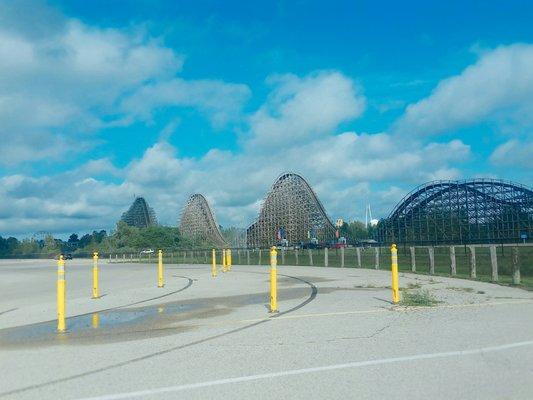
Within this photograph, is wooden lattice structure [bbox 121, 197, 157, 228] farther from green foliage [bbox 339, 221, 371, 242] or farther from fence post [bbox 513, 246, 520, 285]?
fence post [bbox 513, 246, 520, 285]

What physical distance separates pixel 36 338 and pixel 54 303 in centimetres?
617

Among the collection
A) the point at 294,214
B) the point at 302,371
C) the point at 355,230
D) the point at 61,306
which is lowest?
the point at 302,371

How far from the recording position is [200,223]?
113m

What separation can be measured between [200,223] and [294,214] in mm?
30275

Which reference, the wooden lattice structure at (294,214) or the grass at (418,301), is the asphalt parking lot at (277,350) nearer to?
the grass at (418,301)

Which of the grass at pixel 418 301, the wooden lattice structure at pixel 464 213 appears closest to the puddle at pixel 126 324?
the grass at pixel 418 301

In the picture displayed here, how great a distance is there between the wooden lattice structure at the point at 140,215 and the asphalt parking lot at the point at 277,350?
125 m

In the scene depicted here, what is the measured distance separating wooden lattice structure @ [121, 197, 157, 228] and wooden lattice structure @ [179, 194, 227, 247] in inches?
741

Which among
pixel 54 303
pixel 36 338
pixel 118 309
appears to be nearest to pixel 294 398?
pixel 36 338

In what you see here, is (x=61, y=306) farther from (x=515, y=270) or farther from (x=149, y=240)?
(x=149, y=240)

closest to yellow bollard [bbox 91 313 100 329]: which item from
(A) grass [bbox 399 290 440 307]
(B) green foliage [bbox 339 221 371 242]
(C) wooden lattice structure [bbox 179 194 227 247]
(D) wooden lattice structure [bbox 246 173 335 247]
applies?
(A) grass [bbox 399 290 440 307]

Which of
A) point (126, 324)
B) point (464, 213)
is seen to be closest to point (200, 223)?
point (464, 213)

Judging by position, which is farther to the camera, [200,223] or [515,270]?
[200,223]

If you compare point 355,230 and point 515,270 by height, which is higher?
point 355,230
